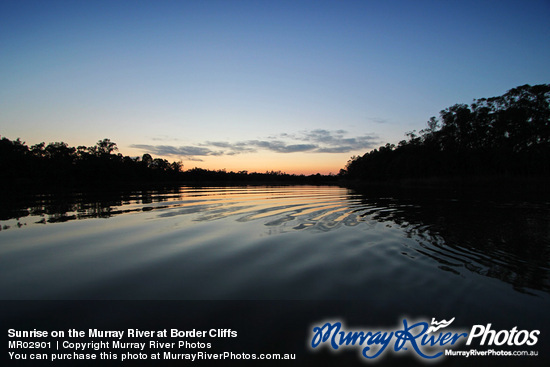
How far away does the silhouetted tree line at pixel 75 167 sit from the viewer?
74500mm

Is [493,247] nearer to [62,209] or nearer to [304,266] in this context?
[304,266]

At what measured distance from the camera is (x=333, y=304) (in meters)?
3.53

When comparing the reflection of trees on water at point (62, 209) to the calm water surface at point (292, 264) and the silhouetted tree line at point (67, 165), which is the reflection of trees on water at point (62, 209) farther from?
the silhouetted tree line at point (67, 165)

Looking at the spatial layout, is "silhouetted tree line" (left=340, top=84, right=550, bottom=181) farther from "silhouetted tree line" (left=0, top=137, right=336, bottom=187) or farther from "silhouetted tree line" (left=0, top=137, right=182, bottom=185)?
"silhouetted tree line" (left=0, top=137, right=182, bottom=185)

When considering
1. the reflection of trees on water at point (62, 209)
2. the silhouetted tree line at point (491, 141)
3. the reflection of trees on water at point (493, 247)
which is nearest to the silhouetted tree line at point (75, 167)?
the reflection of trees on water at point (62, 209)

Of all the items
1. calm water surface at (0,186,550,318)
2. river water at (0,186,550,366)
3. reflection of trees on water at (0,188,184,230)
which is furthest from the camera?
reflection of trees on water at (0,188,184,230)

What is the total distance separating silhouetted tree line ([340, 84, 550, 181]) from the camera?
52844 mm

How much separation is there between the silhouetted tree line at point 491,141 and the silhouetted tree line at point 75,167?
276 feet

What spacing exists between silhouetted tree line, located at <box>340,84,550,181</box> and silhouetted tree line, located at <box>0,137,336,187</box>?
8415 centimetres

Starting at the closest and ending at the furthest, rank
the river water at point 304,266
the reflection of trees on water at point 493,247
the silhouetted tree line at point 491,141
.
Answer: the river water at point 304,266
the reflection of trees on water at point 493,247
the silhouetted tree line at point 491,141

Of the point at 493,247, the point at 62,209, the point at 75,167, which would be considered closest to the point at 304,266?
the point at 493,247

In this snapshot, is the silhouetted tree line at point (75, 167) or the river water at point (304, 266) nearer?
the river water at point (304, 266)

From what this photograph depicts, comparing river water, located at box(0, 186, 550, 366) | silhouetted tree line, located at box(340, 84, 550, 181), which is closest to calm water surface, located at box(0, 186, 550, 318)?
river water, located at box(0, 186, 550, 366)

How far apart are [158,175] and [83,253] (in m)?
121
